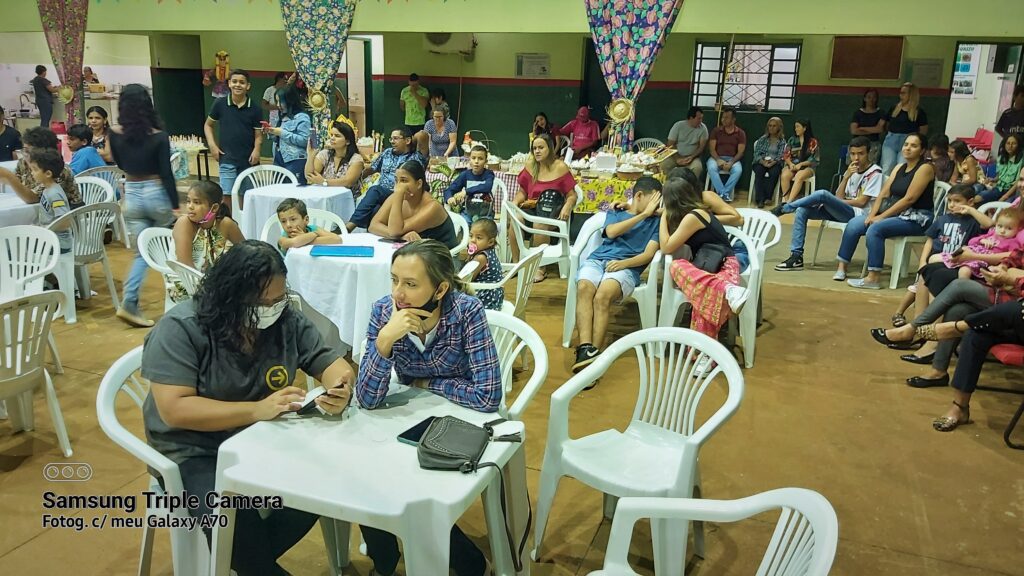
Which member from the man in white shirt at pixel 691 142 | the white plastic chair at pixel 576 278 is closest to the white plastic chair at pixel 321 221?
the white plastic chair at pixel 576 278

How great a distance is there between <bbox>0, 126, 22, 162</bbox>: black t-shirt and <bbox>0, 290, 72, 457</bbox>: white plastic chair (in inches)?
192

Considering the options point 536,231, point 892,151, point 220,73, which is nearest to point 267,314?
point 536,231

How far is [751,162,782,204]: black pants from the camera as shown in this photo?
9.63 meters

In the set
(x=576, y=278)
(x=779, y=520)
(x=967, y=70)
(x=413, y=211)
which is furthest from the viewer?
(x=967, y=70)

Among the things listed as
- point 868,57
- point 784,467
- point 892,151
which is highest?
point 868,57

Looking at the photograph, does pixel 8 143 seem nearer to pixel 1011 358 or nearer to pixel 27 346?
pixel 27 346

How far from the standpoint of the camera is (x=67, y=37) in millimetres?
10148

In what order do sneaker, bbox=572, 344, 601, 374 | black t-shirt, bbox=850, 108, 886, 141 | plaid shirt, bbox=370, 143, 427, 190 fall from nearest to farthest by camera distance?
1. sneaker, bbox=572, 344, 601, 374
2. plaid shirt, bbox=370, 143, 427, 190
3. black t-shirt, bbox=850, 108, 886, 141

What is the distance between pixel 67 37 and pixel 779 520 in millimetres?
11379

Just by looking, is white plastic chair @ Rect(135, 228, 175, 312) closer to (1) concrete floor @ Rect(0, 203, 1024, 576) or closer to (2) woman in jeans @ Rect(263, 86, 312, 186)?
(1) concrete floor @ Rect(0, 203, 1024, 576)

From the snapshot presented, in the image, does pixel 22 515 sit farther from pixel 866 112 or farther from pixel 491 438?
pixel 866 112

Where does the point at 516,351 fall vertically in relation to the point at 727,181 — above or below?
below

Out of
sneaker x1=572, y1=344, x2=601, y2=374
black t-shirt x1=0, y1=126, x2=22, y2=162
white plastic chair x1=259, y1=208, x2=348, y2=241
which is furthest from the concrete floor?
black t-shirt x1=0, y1=126, x2=22, y2=162

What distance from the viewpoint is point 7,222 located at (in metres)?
4.70
